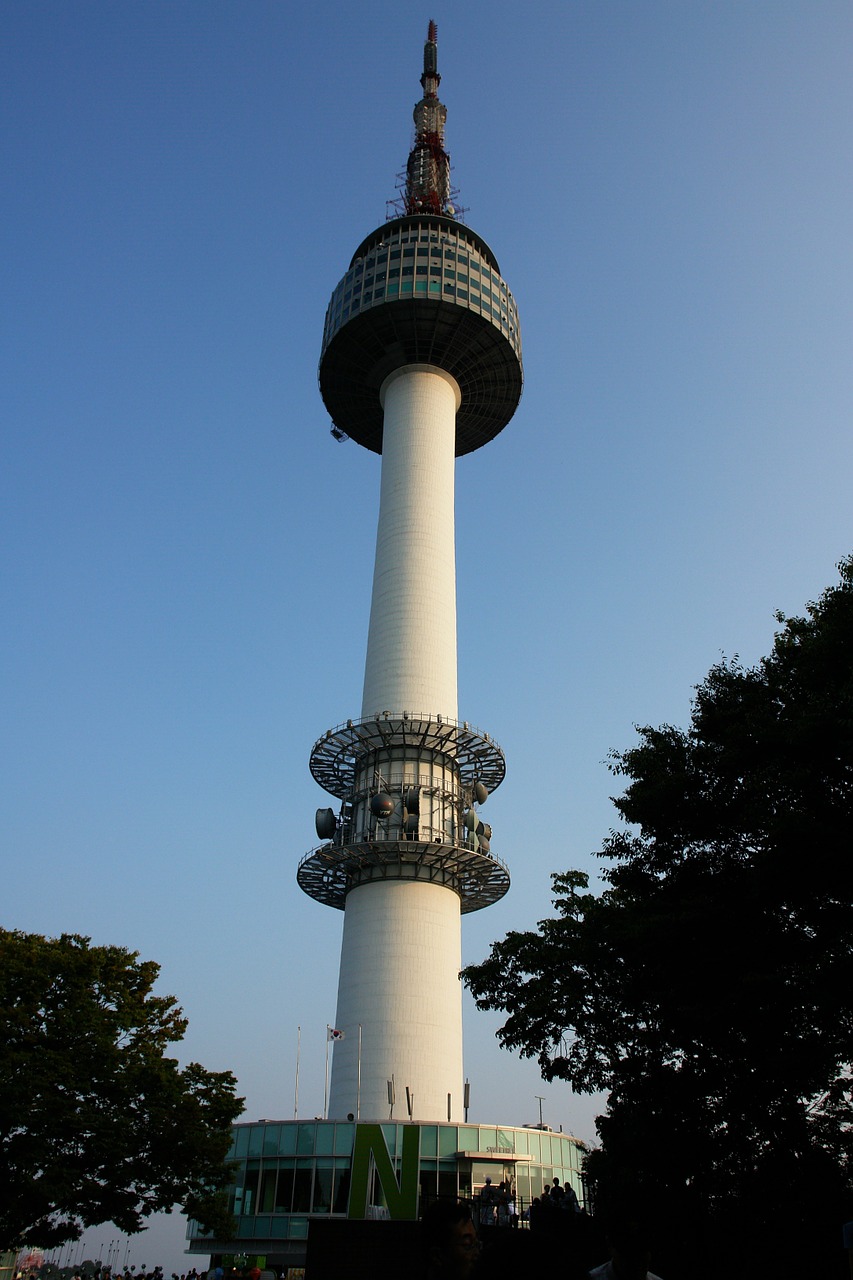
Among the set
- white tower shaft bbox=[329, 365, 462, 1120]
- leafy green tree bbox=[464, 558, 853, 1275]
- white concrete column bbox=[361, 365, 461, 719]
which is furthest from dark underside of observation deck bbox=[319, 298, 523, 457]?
leafy green tree bbox=[464, 558, 853, 1275]

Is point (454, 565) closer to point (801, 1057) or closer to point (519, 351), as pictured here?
point (519, 351)

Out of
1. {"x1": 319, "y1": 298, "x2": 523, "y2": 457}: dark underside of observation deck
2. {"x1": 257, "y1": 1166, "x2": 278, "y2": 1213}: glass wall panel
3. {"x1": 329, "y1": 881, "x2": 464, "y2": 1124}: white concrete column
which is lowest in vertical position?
{"x1": 257, "y1": 1166, "x2": 278, "y2": 1213}: glass wall panel

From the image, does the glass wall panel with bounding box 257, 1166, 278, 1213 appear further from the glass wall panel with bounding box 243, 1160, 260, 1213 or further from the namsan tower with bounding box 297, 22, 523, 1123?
the namsan tower with bounding box 297, 22, 523, 1123

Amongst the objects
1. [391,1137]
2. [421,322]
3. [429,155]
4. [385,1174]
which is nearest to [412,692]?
[391,1137]

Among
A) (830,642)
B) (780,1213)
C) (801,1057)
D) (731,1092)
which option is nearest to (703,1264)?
(780,1213)

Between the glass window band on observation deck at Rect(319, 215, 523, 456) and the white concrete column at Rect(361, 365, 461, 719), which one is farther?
the glass window band on observation deck at Rect(319, 215, 523, 456)

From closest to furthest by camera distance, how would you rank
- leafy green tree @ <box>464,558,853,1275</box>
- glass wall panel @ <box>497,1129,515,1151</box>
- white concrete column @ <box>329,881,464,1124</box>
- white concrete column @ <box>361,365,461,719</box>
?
leafy green tree @ <box>464,558,853,1275</box> < glass wall panel @ <box>497,1129,515,1151</box> < white concrete column @ <box>329,881,464,1124</box> < white concrete column @ <box>361,365,461,719</box>

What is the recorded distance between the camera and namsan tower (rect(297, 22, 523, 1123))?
5778cm

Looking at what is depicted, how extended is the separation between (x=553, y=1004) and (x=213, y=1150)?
13.6 m

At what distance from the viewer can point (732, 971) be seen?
30.8 m

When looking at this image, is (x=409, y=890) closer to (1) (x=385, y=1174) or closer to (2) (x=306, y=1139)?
(2) (x=306, y=1139)

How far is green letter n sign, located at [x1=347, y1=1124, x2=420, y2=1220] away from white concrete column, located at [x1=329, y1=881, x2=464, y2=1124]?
16.9 metres

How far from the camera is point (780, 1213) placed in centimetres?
2767

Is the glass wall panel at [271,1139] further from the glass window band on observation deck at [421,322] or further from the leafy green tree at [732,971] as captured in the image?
the glass window band on observation deck at [421,322]
